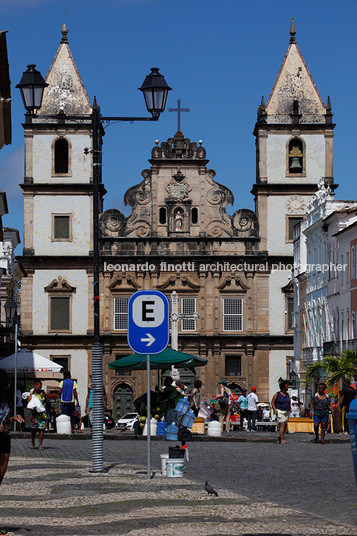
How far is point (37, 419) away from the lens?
2494 centimetres

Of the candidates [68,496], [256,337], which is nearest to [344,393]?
[68,496]

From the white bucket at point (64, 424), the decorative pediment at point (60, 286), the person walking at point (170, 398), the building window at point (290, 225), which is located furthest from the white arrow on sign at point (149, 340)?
the building window at point (290, 225)

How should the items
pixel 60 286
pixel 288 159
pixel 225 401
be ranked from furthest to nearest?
pixel 288 159 < pixel 60 286 < pixel 225 401

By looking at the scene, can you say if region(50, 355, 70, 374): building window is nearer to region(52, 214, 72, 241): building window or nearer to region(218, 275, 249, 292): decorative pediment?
region(52, 214, 72, 241): building window

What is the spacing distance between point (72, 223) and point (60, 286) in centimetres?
355

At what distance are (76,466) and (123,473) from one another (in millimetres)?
1994

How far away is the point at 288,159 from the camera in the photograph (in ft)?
227

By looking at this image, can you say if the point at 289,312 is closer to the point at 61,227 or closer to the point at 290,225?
the point at 290,225

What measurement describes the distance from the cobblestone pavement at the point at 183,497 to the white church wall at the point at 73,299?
4529 cm

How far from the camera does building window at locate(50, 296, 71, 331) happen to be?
6812cm

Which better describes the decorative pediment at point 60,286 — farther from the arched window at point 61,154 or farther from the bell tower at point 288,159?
the bell tower at point 288,159

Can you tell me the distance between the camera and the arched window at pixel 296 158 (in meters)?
69.2

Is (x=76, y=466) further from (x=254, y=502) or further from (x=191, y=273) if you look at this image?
(x=191, y=273)

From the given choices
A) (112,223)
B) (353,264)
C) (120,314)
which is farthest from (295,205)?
(353,264)
